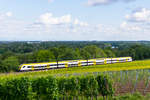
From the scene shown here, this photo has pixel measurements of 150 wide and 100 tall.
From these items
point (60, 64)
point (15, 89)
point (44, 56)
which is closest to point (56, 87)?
point (15, 89)

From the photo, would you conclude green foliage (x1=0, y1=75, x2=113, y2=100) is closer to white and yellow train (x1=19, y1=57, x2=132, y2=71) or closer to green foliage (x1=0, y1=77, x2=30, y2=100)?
green foliage (x1=0, y1=77, x2=30, y2=100)

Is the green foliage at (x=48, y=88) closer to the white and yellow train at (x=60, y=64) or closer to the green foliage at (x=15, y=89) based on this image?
the green foliage at (x=15, y=89)

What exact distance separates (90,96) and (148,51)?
67.4 m

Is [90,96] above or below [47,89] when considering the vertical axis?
below

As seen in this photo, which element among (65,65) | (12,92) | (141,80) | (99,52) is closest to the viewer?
(12,92)

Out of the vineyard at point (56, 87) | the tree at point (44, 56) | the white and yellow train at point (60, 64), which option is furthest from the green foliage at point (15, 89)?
the tree at point (44, 56)

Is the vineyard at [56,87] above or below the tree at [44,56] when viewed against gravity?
above

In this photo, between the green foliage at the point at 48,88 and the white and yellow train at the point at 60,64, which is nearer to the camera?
the green foliage at the point at 48,88

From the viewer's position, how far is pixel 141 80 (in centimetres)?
2192

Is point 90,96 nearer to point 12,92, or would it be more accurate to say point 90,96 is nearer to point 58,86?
point 58,86

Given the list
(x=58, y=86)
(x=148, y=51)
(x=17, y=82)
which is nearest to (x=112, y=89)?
(x=58, y=86)

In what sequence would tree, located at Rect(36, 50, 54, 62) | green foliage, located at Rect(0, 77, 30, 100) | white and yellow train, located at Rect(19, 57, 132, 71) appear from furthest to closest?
tree, located at Rect(36, 50, 54, 62) → white and yellow train, located at Rect(19, 57, 132, 71) → green foliage, located at Rect(0, 77, 30, 100)

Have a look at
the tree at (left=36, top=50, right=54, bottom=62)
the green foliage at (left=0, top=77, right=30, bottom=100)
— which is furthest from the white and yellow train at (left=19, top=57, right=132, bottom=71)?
the green foliage at (left=0, top=77, right=30, bottom=100)

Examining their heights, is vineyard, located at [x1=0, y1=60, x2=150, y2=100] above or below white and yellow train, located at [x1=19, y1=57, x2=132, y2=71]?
above
